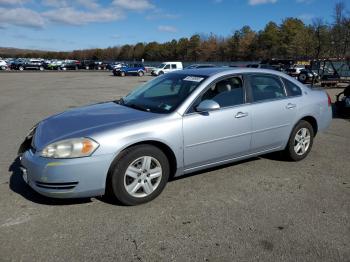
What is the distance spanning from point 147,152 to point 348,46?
50867 millimetres

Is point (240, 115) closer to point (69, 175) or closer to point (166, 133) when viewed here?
point (166, 133)

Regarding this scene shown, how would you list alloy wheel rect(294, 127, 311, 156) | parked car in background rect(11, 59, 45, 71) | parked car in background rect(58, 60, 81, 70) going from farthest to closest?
parked car in background rect(58, 60, 81, 70) < parked car in background rect(11, 59, 45, 71) < alloy wheel rect(294, 127, 311, 156)

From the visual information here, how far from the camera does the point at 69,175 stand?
12.0ft

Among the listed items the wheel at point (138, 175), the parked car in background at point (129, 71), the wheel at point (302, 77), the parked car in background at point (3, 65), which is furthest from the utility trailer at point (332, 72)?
the parked car in background at point (3, 65)

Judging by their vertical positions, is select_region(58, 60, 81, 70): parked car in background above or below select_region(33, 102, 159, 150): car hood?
above

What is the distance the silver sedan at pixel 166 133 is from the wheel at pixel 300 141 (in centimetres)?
2

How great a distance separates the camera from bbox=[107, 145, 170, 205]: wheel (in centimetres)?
388

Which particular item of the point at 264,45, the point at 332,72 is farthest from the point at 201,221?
the point at 264,45

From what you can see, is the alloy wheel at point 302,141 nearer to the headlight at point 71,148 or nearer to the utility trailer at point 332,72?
the headlight at point 71,148

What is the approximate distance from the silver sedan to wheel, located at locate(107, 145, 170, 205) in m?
0.01

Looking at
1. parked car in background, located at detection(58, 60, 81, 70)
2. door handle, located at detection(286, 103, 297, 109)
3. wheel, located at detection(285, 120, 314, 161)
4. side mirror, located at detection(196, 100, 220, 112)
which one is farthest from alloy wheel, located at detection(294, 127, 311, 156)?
parked car in background, located at detection(58, 60, 81, 70)

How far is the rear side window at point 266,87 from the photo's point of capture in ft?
16.7

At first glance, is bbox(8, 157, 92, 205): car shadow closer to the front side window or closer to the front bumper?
the front bumper

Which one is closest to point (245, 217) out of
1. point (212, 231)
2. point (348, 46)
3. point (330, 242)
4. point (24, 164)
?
point (212, 231)
